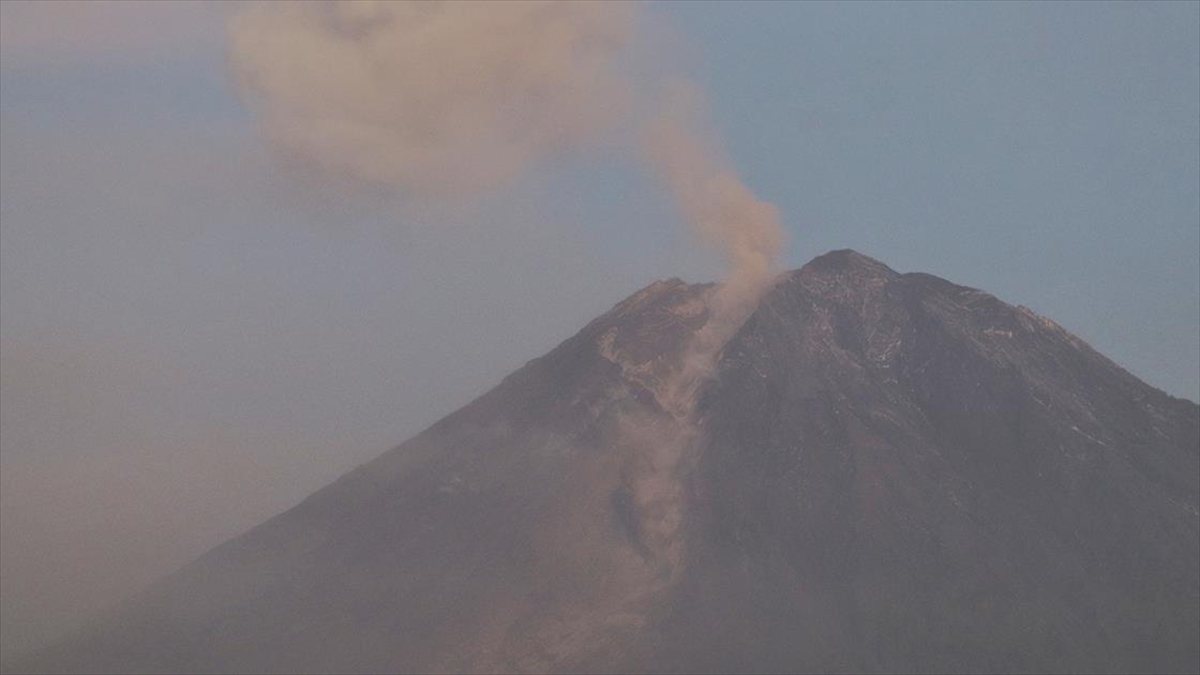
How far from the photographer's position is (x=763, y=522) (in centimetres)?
8356

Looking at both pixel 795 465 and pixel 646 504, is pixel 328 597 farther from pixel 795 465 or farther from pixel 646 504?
pixel 795 465

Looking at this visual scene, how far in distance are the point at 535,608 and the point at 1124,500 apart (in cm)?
2379

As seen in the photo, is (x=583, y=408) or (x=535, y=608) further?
(x=583, y=408)

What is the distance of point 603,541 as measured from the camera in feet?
277

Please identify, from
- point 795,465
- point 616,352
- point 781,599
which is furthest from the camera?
point 616,352

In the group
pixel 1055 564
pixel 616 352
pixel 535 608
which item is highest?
pixel 616 352

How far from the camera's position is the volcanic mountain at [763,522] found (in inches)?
3110

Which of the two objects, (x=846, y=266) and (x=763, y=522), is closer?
(x=763, y=522)

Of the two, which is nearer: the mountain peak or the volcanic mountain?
the volcanic mountain

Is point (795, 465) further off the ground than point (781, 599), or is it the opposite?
point (795, 465)

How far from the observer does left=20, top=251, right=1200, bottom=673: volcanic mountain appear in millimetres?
79000

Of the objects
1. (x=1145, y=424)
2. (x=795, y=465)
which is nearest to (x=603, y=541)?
(x=795, y=465)

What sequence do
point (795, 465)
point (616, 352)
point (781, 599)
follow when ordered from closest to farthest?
point (781, 599)
point (795, 465)
point (616, 352)

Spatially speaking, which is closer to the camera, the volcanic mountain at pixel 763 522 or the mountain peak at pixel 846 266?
the volcanic mountain at pixel 763 522
